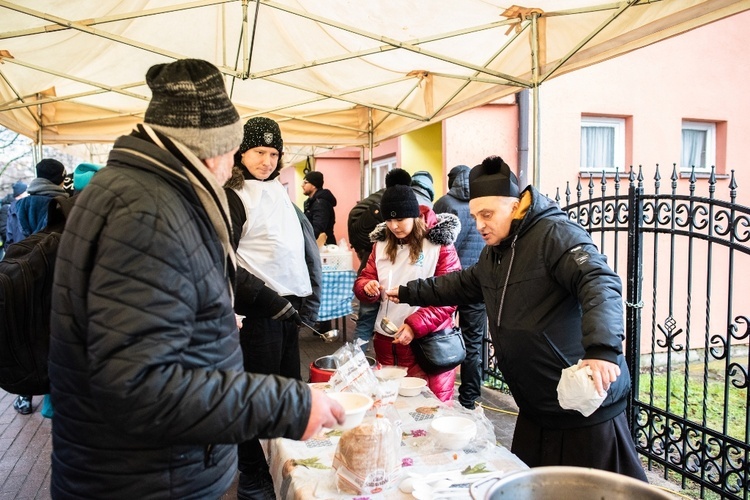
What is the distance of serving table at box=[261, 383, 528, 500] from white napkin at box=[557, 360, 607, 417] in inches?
10.4

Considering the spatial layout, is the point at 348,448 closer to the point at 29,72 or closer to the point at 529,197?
the point at 529,197

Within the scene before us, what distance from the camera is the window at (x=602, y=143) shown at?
25.7 feet

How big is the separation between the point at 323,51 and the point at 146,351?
511cm

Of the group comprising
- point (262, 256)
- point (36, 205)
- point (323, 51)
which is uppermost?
point (323, 51)

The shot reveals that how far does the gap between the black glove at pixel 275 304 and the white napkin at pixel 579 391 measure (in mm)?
1533

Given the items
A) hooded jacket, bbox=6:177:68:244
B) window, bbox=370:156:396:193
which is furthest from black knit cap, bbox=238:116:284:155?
window, bbox=370:156:396:193

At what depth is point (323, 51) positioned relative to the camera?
570 cm

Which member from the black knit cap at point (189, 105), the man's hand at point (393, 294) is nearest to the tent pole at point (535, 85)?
the man's hand at point (393, 294)

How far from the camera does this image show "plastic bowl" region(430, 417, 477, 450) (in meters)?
1.90

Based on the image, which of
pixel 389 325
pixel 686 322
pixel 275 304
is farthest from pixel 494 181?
pixel 686 322

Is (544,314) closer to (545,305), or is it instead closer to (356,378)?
(545,305)

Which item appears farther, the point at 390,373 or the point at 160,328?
the point at 390,373

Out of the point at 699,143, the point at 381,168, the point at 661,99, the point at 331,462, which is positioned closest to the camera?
the point at 331,462

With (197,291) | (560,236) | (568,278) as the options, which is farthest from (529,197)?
(197,291)
